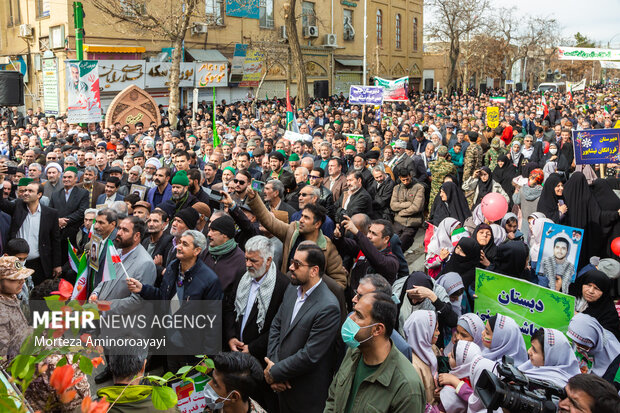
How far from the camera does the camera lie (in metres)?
2.71

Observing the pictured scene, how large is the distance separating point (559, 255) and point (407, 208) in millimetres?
2490

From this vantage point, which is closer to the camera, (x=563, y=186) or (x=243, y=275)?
(x=243, y=275)

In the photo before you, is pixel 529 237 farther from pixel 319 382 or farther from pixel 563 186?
pixel 319 382

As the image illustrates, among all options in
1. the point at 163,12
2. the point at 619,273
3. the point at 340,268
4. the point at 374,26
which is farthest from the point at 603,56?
the point at 340,268

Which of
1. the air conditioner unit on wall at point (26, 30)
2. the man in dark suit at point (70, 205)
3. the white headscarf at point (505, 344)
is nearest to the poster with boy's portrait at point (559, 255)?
the white headscarf at point (505, 344)

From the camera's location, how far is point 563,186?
25.9 ft

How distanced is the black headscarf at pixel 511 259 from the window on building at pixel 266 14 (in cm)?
3016

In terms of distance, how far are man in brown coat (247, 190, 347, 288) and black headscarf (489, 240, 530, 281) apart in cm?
186

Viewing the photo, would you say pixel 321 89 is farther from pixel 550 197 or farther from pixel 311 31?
pixel 550 197

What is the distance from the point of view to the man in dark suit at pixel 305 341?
11.9 ft

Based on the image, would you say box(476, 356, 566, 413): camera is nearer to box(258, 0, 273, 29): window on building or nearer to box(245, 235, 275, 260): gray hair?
box(245, 235, 275, 260): gray hair

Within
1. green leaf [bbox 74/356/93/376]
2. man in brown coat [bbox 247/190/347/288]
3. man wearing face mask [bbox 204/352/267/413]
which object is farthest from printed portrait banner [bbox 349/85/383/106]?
green leaf [bbox 74/356/93/376]

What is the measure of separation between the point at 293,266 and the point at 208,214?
2.45m

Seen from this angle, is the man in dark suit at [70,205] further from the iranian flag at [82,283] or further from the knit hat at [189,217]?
the knit hat at [189,217]
